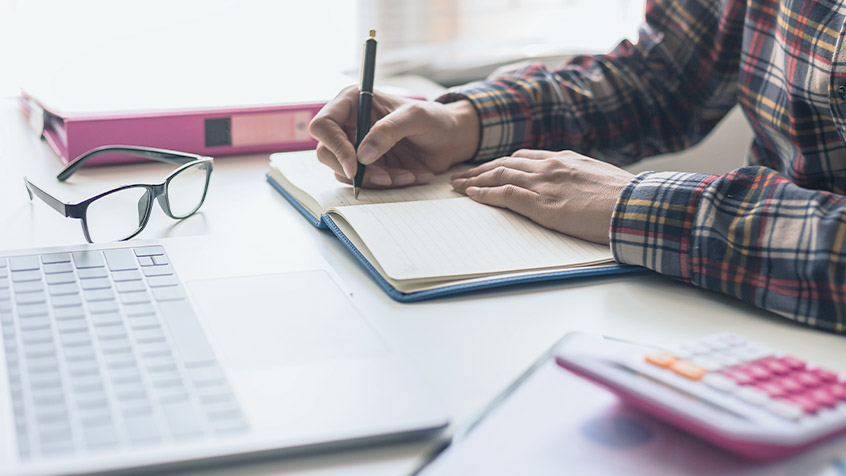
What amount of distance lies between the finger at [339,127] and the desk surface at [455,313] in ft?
0.26

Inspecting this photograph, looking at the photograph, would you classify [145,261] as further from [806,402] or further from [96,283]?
[806,402]

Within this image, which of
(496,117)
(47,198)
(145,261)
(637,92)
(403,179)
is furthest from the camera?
(637,92)

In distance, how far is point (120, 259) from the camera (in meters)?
0.67

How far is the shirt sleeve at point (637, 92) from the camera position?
40.7 inches

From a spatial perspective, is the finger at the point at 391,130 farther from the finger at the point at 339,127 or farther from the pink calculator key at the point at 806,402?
the pink calculator key at the point at 806,402

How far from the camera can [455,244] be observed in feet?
2.41

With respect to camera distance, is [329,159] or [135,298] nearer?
[135,298]

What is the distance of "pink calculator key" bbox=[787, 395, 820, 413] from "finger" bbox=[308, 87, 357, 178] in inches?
19.9

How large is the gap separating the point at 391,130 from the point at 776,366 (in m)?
0.49

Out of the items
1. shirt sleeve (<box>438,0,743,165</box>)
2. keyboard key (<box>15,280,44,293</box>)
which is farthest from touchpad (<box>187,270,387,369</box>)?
shirt sleeve (<box>438,0,743,165</box>)

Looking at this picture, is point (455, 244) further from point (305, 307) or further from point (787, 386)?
point (787, 386)

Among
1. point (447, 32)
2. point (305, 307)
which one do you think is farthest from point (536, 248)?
point (447, 32)

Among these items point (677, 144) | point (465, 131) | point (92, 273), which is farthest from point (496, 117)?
point (92, 273)

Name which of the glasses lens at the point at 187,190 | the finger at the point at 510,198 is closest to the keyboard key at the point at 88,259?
the glasses lens at the point at 187,190
